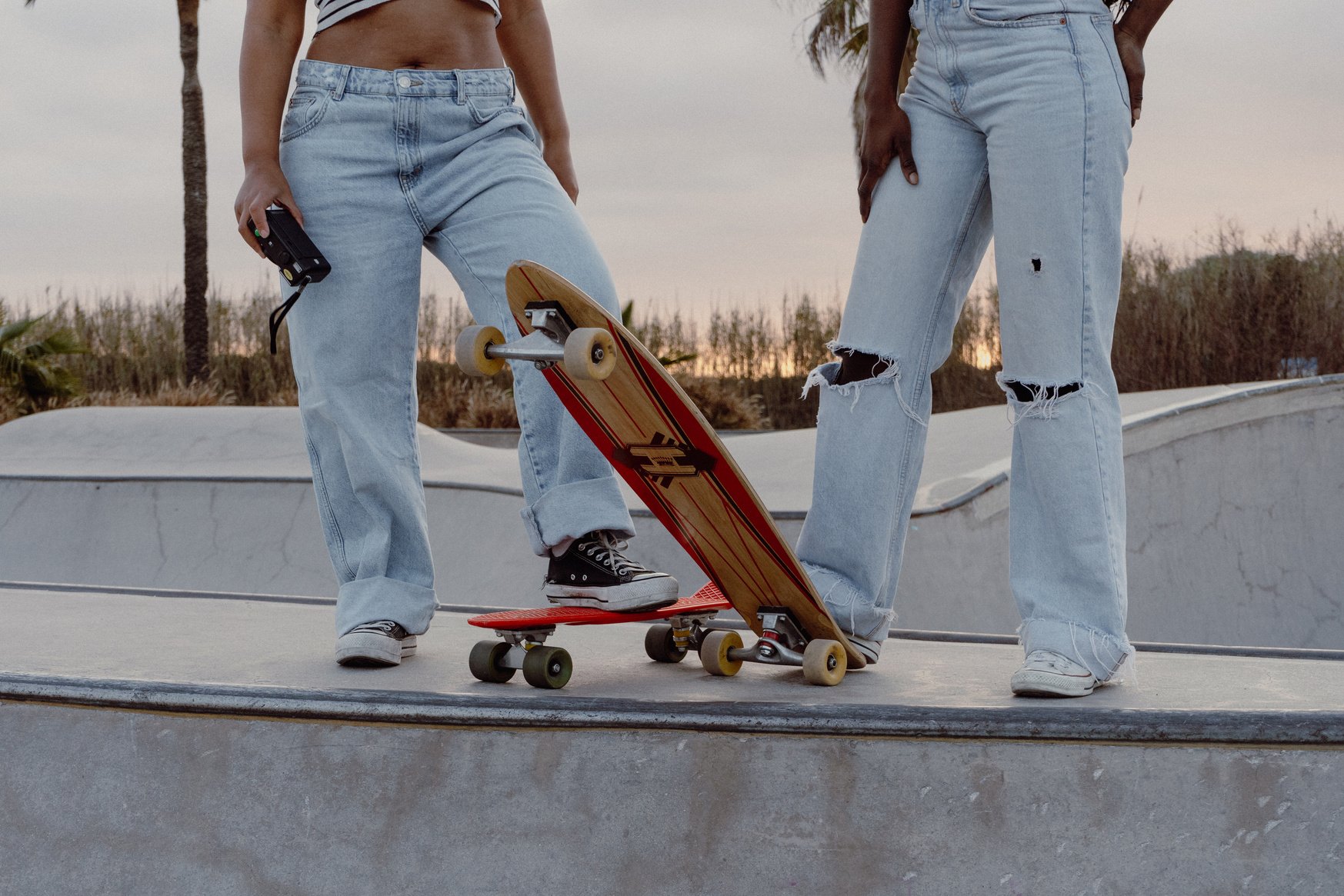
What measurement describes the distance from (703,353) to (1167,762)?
14900 mm

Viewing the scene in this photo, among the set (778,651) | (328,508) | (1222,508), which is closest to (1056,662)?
(778,651)

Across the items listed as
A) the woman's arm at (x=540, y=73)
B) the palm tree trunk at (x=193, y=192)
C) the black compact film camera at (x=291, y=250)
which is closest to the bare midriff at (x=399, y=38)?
the woman's arm at (x=540, y=73)

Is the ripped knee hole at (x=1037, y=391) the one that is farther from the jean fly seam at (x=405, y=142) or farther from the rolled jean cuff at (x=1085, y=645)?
the jean fly seam at (x=405, y=142)

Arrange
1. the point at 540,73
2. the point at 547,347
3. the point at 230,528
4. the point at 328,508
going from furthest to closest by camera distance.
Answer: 1. the point at 230,528
2. the point at 540,73
3. the point at 328,508
4. the point at 547,347

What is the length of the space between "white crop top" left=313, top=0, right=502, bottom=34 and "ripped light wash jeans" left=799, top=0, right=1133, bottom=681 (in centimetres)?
117

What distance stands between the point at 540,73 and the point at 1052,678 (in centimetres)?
185

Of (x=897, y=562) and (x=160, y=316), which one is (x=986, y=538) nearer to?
(x=897, y=562)

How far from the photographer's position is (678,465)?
208 centimetres

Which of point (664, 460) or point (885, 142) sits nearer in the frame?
point (664, 460)

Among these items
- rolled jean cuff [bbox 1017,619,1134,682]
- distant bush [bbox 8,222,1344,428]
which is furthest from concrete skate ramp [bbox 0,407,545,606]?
distant bush [bbox 8,222,1344,428]

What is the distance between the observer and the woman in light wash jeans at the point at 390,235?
7.80 feet

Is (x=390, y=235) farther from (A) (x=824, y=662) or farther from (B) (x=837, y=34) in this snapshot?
(B) (x=837, y=34)

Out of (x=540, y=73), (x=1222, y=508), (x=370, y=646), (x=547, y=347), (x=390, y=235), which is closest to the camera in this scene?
(x=547, y=347)

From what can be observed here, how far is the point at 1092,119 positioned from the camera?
2.07 metres
